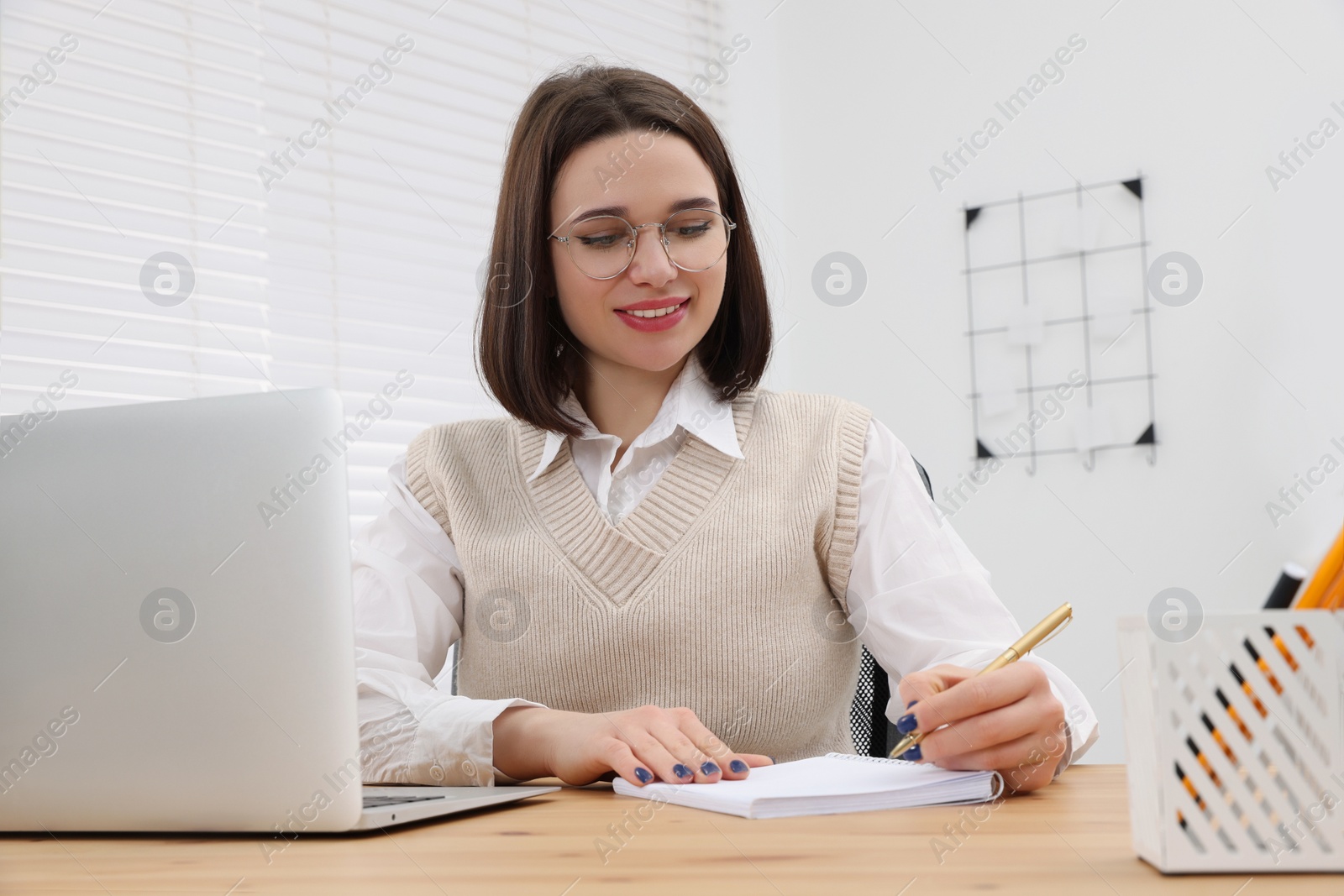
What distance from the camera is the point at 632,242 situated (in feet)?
4.51

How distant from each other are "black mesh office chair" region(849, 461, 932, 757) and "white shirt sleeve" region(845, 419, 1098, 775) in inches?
1.6

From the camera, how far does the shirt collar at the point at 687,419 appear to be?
1.42m

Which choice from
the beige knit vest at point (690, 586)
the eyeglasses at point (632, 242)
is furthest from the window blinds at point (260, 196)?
the eyeglasses at point (632, 242)

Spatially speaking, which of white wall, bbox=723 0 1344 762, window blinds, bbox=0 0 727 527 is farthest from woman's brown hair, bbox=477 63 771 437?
white wall, bbox=723 0 1344 762

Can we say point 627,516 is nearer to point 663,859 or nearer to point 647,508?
point 647,508

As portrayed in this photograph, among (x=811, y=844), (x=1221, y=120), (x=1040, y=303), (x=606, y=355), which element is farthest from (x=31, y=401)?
(x=1221, y=120)

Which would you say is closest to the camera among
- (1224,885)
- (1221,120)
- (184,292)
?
(1224,885)

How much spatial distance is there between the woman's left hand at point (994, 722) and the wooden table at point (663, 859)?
6 centimetres

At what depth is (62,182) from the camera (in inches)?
77.7

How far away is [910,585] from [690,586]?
0.79ft

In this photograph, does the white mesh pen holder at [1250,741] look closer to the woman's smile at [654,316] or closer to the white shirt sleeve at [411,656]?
the white shirt sleeve at [411,656]

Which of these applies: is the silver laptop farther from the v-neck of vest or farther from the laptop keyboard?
the v-neck of vest

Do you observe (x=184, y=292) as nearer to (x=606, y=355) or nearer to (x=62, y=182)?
(x=62, y=182)

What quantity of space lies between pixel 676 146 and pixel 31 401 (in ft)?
3.90
